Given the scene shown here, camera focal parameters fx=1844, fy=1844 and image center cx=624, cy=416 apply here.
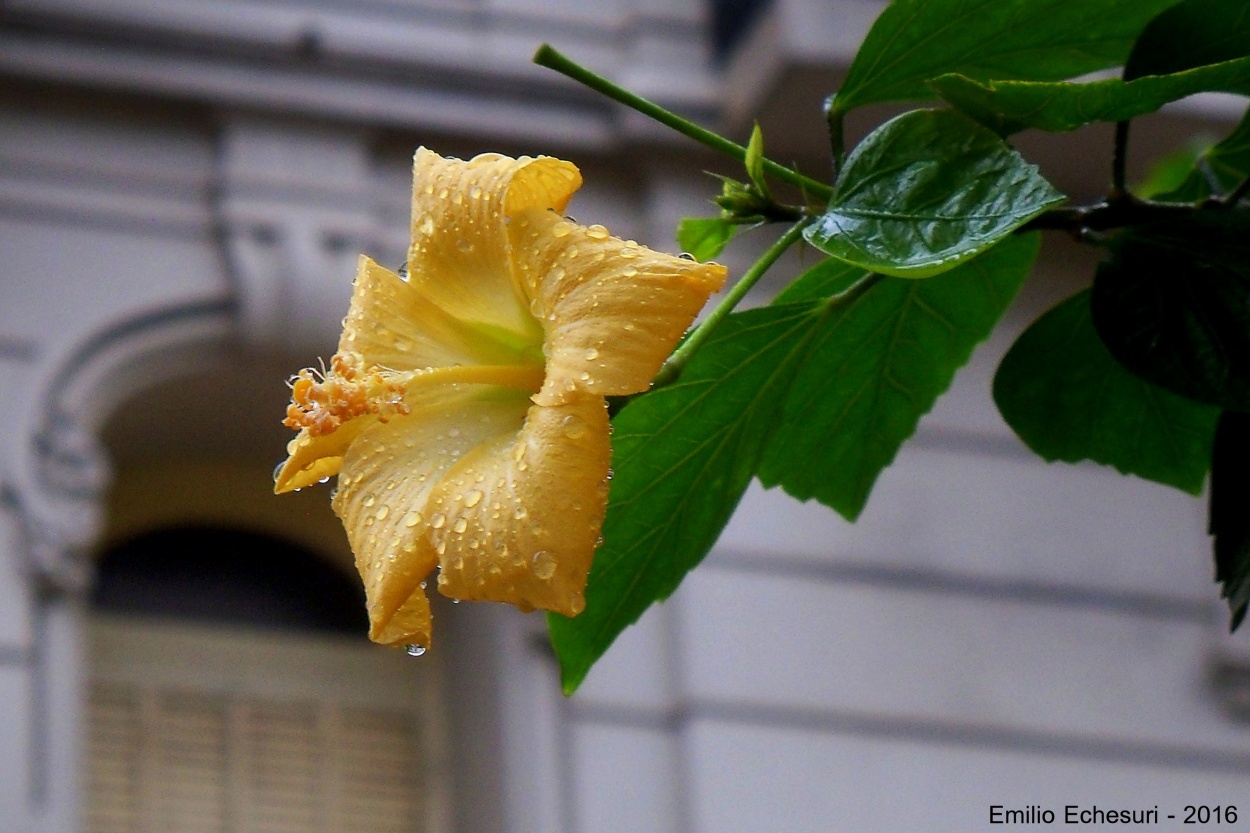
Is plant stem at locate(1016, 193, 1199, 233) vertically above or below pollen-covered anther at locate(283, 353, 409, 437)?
above

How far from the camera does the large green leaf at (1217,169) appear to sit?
49 cm

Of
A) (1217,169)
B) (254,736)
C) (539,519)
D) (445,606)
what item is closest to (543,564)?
(539,519)

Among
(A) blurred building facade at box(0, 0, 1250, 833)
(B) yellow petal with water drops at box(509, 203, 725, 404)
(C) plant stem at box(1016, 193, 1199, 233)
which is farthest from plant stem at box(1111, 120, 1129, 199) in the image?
(A) blurred building facade at box(0, 0, 1250, 833)

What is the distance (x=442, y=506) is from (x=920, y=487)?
2.32 meters

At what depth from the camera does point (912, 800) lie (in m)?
2.40

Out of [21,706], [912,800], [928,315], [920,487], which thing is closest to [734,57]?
[920,487]

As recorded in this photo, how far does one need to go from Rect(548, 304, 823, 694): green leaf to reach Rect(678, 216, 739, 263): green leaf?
0.9 inches

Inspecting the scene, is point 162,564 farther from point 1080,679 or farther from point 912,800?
point 1080,679

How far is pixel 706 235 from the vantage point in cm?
45

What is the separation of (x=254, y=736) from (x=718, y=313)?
2050mm

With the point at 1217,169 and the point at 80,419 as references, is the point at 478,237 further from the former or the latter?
the point at 80,419

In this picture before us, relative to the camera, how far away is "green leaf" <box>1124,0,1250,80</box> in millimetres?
436

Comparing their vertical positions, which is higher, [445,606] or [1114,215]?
[445,606]

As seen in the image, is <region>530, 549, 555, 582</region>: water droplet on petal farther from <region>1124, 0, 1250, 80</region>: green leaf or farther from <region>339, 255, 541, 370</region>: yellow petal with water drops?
<region>1124, 0, 1250, 80</region>: green leaf
